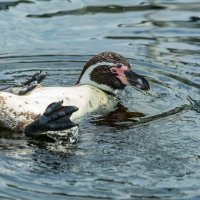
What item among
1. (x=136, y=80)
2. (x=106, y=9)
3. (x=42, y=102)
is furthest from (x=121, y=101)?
(x=106, y=9)

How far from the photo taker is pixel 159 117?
29.8 feet

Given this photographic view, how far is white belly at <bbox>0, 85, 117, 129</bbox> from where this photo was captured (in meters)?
8.37

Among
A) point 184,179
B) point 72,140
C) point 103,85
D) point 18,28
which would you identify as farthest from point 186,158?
point 18,28

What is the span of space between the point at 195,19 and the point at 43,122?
5.34 metres

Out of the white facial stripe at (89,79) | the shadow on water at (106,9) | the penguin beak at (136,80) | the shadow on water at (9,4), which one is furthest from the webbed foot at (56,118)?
the shadow on water at (9,4)

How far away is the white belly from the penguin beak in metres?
0.35

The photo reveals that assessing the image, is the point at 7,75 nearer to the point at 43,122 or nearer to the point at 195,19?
the point at 43,122

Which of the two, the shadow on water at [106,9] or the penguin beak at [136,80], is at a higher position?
the shadow on water at [106,9]

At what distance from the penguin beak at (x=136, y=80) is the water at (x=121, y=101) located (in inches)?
10.8

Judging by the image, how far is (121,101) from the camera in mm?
9812

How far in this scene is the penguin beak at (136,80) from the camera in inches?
365

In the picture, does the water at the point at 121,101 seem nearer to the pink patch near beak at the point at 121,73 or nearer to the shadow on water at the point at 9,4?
the shadow on water at the point at 9,4

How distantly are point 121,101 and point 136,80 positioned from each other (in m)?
0.49

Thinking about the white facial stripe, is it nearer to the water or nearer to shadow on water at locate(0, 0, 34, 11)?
the water
